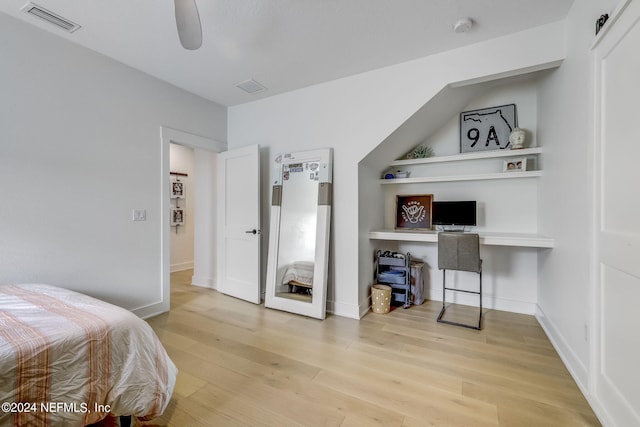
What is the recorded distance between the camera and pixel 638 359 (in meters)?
1.15

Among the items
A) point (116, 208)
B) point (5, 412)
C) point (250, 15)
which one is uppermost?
point (250, 15)

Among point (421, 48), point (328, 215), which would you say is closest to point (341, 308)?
point (328, 215)

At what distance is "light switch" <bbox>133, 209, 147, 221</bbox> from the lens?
2.77 meters

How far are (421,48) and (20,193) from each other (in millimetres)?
3523

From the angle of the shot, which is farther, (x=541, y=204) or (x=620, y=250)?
(x=541, y=204)

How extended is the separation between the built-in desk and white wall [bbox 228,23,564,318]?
28 cm

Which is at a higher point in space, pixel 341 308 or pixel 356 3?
pixel 356 3

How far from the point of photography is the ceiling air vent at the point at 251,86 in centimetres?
305

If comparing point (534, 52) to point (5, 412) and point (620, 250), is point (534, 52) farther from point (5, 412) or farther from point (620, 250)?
point (5, 412)

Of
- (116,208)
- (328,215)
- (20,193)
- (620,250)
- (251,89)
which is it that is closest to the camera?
(620,250)

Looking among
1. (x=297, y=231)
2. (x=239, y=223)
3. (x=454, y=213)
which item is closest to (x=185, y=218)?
(x=239, y=223)

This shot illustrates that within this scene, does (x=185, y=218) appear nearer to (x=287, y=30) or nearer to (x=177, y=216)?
(x=177, y=216)

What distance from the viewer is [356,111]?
2.89m

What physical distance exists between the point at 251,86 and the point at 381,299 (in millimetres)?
2878
